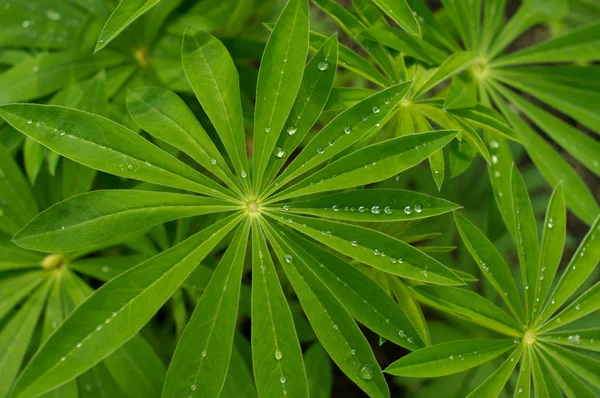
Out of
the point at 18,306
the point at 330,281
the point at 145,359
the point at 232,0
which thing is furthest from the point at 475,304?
the point at 18,306

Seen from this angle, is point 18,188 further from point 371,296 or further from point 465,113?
point 465,113

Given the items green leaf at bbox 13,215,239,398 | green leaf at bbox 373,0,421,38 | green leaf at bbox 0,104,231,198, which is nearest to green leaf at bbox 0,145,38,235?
green leaf at bbox 0,104,231,198

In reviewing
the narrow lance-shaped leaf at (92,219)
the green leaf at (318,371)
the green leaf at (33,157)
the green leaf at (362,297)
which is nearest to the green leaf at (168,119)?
the narrow lance-shaped leaf at (92,219)

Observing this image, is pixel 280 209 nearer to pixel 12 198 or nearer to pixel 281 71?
pixel 281 71

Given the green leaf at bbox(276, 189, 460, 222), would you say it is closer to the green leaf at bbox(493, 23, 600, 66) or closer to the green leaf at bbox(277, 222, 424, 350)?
the green leaf at bbox(277, 222, 424, 350)

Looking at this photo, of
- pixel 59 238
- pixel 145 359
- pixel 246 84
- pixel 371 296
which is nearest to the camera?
pixel 59 238

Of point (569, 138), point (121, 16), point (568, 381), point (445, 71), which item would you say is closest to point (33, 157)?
point (121, 16)
